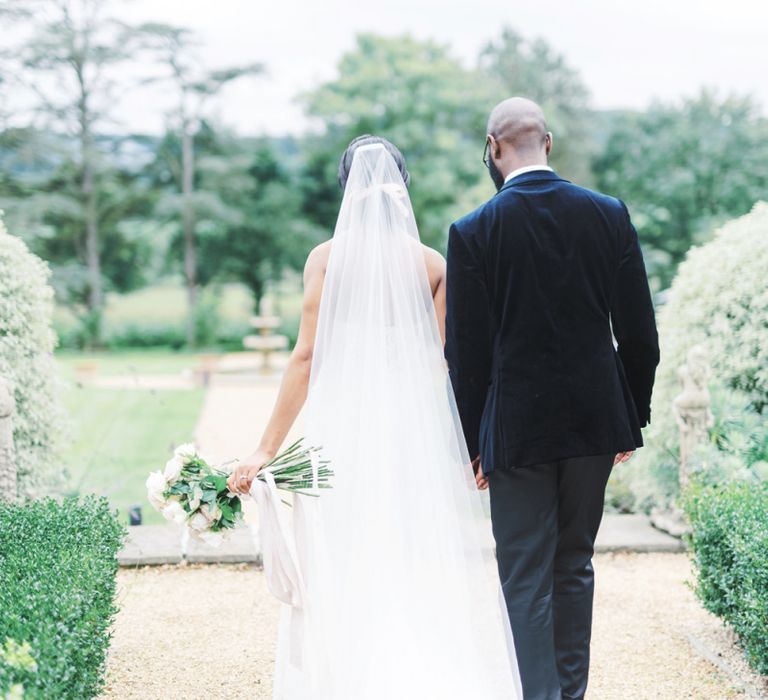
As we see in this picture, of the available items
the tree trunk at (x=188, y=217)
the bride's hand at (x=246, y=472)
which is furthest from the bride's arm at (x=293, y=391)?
the tree trunk at (x=188, y=217)

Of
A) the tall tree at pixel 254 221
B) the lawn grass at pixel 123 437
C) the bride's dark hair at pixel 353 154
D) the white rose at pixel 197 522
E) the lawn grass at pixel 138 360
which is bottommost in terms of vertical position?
the lawn grass at pixel 138 360

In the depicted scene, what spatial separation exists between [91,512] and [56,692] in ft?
4.62

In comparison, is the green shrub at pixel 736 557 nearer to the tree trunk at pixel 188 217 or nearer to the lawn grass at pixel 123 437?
the lawn grass at pixel 123 437

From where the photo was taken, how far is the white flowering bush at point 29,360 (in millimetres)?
4941

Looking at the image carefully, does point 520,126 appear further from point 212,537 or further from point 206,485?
point 212,537

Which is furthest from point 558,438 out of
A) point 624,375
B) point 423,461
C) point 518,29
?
point 518,29

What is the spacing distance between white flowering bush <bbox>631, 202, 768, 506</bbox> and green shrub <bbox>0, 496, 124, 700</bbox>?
342 centimetres

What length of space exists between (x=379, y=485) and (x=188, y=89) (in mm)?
26990

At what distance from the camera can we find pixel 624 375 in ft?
8.58

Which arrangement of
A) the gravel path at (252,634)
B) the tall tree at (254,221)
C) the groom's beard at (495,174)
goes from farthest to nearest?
the tall tree at (254,221)
the gravel path at (252,634)
the groom's beard at (495,174)

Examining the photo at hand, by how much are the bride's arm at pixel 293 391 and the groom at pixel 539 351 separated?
0.54m

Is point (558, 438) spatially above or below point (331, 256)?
below

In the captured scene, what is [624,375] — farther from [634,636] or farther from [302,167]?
[302,167]

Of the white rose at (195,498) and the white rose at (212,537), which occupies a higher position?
A: the white rose at (195,498)
